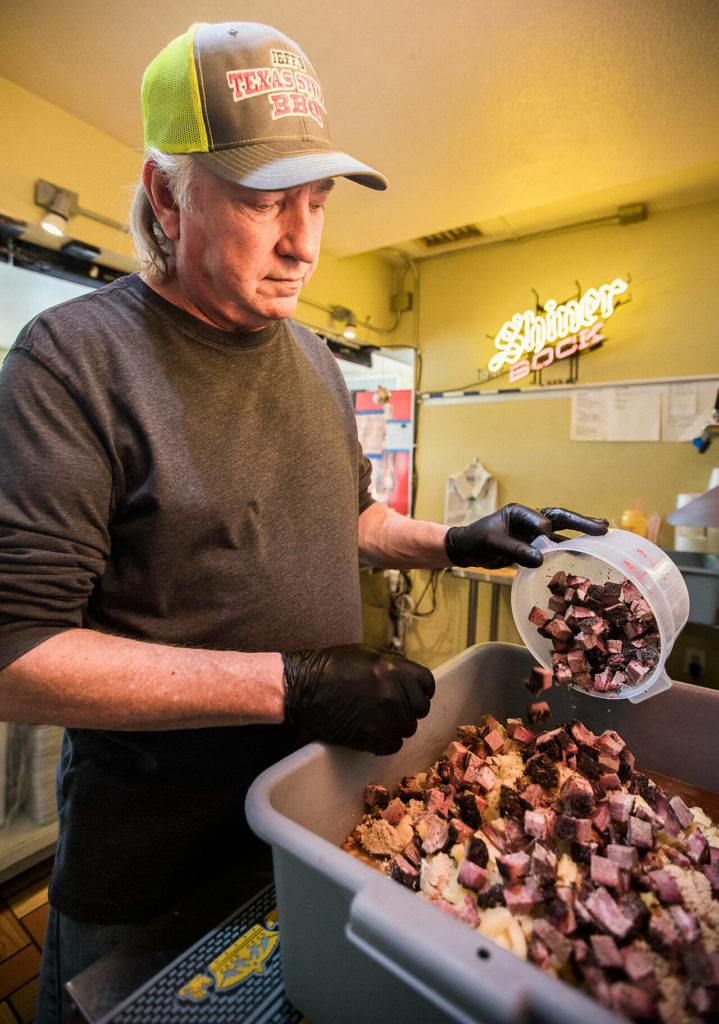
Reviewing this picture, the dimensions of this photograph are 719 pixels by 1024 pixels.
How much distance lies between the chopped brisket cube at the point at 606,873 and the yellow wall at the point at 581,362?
2.67 meters

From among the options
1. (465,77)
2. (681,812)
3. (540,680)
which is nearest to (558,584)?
(540,680)

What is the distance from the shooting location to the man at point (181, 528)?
25.8 inches

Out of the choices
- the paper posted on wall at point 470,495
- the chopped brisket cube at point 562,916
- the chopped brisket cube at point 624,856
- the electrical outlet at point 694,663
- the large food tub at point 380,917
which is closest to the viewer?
the large food tub at point 380,917

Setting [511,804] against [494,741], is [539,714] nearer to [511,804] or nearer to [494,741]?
[494,741]

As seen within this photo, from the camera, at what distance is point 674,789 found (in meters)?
0.92

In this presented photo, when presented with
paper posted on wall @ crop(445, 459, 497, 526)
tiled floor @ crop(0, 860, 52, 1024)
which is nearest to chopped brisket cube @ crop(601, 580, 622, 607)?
tiled floor @ crop(0, 860, 52, 1024)

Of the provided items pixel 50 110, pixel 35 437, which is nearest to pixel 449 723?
pixel 35 437

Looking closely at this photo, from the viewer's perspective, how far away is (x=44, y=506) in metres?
0.65

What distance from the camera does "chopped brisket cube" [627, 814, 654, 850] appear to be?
2.28 feet

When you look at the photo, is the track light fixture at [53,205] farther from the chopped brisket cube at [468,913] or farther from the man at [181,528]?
the chopped brisket cube at [468,913]

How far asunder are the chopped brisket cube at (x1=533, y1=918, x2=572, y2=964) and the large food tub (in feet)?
0.68

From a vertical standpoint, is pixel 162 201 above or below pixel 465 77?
below

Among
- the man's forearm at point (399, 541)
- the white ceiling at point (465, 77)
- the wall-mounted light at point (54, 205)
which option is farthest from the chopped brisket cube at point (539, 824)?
the wall-mounted light at point (54, 205)

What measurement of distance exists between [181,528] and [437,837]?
0.60 m
